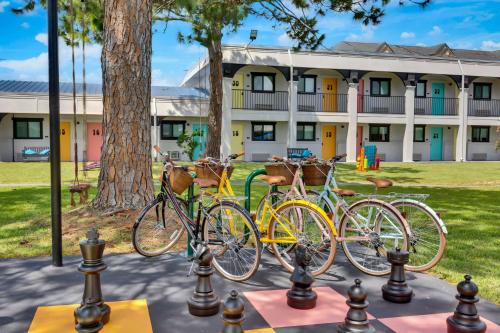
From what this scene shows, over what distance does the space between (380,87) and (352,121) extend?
4.22 m

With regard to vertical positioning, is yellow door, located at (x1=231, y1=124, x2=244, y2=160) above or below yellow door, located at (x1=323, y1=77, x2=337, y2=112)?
below

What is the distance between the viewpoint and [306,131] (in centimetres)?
2898

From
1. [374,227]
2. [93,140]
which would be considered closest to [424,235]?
[374,227]

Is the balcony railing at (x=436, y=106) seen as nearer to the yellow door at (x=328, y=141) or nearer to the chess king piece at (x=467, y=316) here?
the yellow door at (x=328, y=141)

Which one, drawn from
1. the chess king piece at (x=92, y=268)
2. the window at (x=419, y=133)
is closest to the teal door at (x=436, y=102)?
the window at (x=419, y=133)

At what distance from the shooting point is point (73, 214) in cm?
712

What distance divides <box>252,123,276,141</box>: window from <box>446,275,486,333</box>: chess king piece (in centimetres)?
2510

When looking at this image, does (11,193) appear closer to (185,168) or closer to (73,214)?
(73,214)

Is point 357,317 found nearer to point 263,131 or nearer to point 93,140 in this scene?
point 263,131

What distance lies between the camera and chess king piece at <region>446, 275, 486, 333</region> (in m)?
3.00

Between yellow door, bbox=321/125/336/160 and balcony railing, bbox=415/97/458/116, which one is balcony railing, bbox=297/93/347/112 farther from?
balcony railing, bbox=415/97/458/116

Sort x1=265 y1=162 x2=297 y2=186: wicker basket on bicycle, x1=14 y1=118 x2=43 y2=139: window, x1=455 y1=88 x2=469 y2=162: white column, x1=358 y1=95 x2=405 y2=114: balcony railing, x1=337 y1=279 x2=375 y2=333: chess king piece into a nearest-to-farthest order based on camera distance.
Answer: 1. x1=337 y1=279 x2=375 y2=333: chess king piece
2. x1=265 y1=162 x2=297 y2=186: wicker basket on bicycle
3. x1=14 y1=118 x2=43 y2=139: window
4. x1=358 y1=95 x2=405 y2=114: balcony railing
5. x1=455 y1=88 x2=469 y2=162: white column

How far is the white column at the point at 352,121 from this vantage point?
28.2 m

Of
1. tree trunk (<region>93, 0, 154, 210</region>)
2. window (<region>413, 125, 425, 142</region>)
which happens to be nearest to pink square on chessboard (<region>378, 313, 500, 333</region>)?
tree trunk (<region>93, 0, 154, 210</region>)
